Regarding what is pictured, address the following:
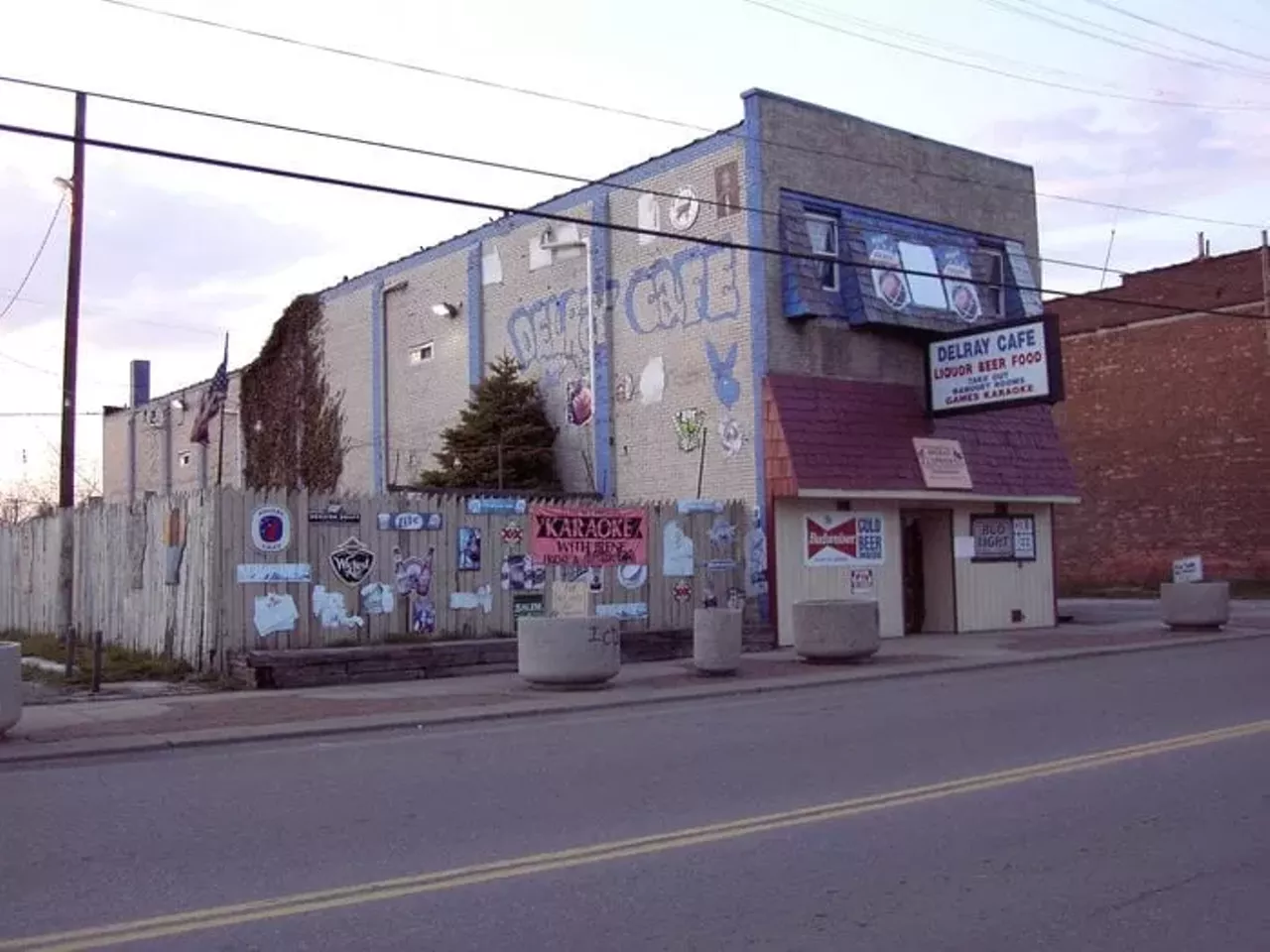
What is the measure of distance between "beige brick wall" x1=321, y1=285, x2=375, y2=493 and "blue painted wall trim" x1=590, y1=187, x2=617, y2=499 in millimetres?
8740

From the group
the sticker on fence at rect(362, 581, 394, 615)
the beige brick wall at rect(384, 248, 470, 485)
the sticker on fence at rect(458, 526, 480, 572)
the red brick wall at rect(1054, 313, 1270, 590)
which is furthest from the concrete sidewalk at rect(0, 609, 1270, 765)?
the red brick wall at rect(1054, 313, 1270, 590)

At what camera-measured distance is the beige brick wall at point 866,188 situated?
74.0ft

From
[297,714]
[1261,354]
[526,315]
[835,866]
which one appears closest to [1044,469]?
[526,315]

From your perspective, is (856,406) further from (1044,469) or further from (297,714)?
(297,714)

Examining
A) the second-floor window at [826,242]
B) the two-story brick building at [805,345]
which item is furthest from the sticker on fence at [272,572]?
the second-floor window at [826,242]

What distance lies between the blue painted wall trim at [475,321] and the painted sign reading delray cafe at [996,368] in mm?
10047

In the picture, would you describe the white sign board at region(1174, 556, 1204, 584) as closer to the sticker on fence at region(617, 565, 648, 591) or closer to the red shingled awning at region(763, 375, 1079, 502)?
the red shingled awning at region(763, 375, 1079, 502)

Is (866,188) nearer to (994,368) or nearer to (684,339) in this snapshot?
(994,368)

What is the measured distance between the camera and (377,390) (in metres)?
32.2

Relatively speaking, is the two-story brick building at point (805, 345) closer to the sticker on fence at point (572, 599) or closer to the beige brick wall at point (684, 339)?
the beige brick wall at point (684, 339)

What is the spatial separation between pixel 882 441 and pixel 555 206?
28.9 feet

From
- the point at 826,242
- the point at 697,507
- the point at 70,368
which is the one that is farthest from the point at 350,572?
the point at 826,242

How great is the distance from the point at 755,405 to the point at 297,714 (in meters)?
10.6

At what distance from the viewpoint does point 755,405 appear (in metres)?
22.2
